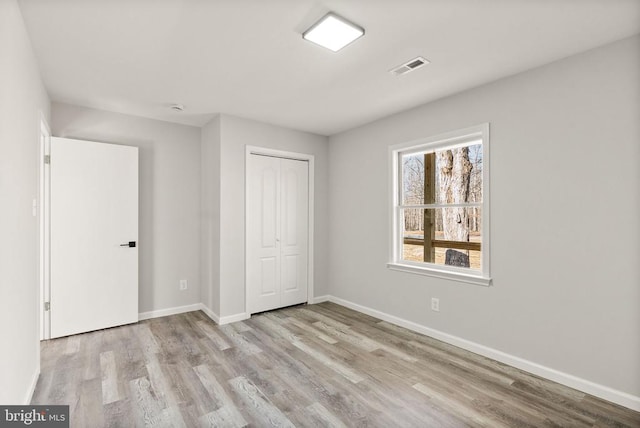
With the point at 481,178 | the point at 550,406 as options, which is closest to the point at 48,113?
the point at 481,178

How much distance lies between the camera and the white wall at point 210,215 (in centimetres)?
382

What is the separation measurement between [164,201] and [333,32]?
3.03 metres

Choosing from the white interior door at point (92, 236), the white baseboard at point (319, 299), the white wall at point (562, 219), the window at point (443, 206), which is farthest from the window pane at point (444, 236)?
the white interior door at point (92, 236)

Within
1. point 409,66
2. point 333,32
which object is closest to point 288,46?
point 333,32

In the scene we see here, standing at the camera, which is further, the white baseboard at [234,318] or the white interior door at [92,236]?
the white baseboard at [234,318]

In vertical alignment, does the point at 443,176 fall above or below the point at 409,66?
below

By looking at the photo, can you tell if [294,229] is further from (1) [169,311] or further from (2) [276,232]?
(1) [169,311]

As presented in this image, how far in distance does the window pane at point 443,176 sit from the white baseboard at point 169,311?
120 inches

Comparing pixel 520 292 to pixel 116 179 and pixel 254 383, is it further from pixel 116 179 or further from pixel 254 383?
pixel 116 179

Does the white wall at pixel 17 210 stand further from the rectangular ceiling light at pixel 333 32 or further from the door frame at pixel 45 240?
the rectangular ceiling light at pixel 333 32

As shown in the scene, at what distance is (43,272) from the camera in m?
3.22

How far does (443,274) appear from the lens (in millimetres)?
3201

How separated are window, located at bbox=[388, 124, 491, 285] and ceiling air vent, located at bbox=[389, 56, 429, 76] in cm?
86

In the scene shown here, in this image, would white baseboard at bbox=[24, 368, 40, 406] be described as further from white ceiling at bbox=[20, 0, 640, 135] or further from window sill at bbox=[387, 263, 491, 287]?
window sill at bbox=[387, 263, 491, 287]
